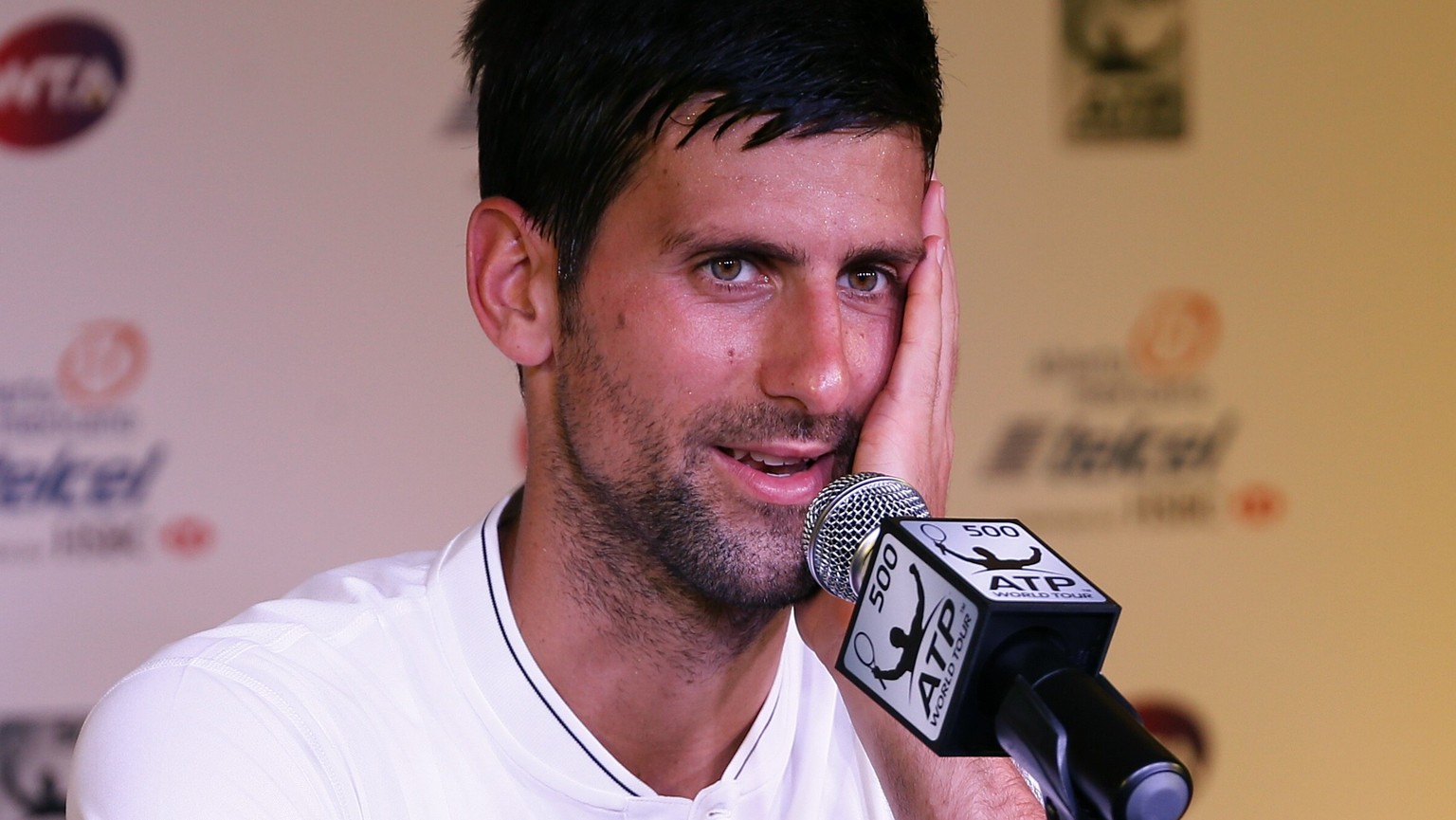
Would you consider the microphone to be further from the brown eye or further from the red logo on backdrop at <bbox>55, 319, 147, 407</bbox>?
the red logo on backdrop at <bbox>55, 319, 147, 407</bbox>

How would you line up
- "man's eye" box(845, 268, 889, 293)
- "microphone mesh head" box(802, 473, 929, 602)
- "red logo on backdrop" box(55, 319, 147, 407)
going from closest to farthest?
1. "microphone mesh head" box(802, 473, 929, 602)
2. "man's eye" box(845, 268, 889, 293)
3. "red logo on backdrop" box(55, 319, 147, 407)

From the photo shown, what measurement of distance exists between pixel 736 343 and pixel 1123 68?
167 cm

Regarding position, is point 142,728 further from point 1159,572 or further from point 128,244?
point 1159,572

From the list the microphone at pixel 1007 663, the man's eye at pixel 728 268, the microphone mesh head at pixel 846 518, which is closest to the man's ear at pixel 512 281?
the man's eye at pixel 728 268

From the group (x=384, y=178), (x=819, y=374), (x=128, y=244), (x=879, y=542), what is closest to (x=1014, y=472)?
(x=384, y=178)

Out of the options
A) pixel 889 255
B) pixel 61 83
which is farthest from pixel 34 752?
pixel 889 255

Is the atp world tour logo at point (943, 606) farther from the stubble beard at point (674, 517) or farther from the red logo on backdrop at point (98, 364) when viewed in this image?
the red logo on backdrop at point (98, 364)

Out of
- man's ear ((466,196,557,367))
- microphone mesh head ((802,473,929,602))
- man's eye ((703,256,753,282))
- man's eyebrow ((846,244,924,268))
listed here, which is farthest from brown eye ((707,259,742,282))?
microphone mesh head ((802,473,929,602))

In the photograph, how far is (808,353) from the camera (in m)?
1.36

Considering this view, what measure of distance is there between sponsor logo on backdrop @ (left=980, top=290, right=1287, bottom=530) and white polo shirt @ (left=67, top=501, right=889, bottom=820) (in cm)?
117

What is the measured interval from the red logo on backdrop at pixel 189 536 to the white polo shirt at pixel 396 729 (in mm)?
1048

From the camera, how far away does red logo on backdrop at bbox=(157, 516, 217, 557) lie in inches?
101

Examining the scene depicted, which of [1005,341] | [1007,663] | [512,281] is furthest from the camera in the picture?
[1005,341]

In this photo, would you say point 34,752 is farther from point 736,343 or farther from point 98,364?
point 736,343
